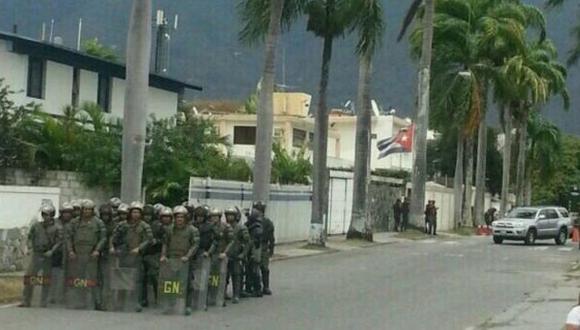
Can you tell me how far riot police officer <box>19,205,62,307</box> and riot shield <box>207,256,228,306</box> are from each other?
2.55m

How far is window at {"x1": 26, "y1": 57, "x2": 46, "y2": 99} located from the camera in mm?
36469

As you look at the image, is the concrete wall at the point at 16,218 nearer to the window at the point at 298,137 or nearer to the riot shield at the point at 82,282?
the riot shield at the point at 82,282

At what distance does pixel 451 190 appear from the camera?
65.8 metres

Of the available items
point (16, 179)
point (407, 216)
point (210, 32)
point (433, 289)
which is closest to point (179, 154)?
point (16, 179)

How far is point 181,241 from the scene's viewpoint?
17.2 meters

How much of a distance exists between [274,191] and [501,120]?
36.7 metres

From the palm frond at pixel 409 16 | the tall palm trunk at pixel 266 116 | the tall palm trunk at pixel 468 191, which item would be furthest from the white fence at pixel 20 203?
the tall palm trunk at pixel 468 191

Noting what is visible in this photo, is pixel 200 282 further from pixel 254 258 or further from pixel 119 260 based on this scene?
pixel 254 258

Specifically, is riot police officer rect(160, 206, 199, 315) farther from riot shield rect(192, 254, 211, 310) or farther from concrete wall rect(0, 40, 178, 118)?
concrete wall rect(0, 40, 178, 118)

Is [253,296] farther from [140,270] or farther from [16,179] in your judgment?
[16,179]

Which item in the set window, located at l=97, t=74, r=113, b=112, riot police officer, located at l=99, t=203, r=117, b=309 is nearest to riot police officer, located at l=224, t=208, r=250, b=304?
riot police officer, located at l=99, t=203, r=117, b=309

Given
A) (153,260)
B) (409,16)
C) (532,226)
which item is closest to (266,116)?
(153,260)

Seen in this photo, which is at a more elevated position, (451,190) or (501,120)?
(501,120)

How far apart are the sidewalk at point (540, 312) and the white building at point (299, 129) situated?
3189cm
